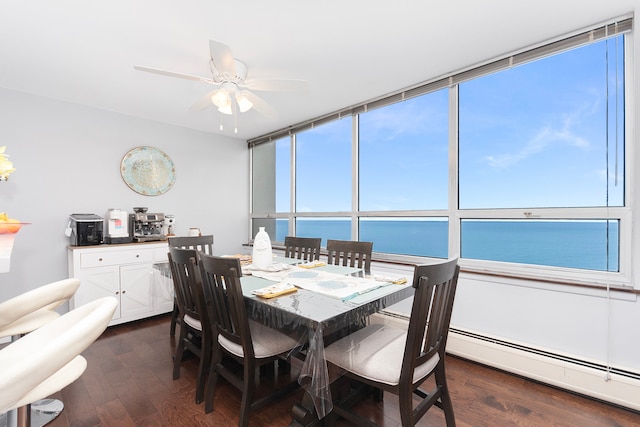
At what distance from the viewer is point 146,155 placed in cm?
364

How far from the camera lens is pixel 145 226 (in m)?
3.51

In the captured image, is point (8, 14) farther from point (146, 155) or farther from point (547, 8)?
point (547, 8)

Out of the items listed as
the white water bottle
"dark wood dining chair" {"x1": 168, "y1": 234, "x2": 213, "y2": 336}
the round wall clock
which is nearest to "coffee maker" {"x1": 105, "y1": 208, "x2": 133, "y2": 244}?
the round wall clock

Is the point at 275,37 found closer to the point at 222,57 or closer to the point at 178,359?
the point at 222,57

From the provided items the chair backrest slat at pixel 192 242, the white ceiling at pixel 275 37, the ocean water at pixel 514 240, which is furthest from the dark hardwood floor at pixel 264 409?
the white ceiling at pixel 275 37

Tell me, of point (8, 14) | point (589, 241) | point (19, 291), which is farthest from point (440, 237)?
point (19, 291)

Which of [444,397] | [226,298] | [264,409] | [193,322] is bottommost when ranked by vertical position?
[264,409]

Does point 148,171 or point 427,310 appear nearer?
point 427,310

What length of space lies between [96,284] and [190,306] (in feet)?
5.47

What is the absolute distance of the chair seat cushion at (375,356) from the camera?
134cm

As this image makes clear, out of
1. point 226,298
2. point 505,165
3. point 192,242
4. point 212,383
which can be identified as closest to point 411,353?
point 226,298

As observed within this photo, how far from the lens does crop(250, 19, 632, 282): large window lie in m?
1.96

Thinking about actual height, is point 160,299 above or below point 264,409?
above

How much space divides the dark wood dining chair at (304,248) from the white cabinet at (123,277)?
1.19 metres
